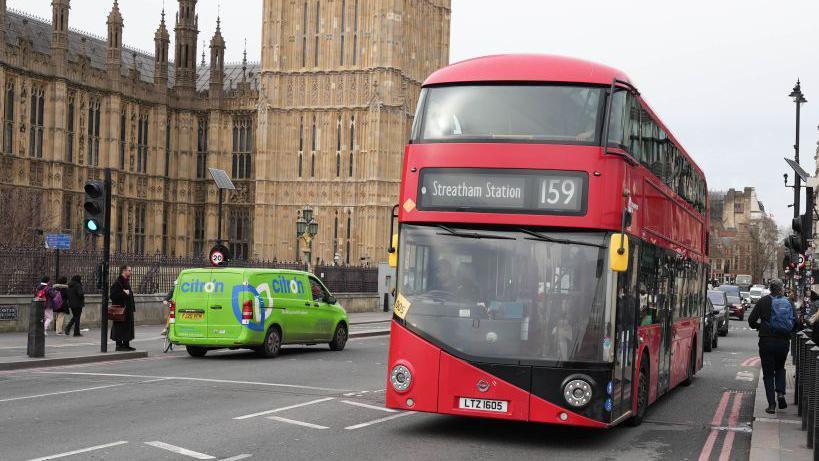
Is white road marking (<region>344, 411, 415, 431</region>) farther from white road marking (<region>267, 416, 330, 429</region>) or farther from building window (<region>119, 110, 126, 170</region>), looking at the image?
building window (<region>119, 110, 126, 170</region>)

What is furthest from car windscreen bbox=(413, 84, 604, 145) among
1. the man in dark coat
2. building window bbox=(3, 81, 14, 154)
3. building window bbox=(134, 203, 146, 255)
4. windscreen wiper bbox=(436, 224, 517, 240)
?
building window bbox=(134, 203, 146, 255)

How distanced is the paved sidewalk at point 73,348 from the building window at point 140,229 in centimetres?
3874

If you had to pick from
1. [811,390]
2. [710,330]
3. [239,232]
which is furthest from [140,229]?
[811,390]

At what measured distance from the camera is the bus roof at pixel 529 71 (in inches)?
443

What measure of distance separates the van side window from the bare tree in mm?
123240

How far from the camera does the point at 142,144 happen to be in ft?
→ 227

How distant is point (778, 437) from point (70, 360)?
40.4 feet

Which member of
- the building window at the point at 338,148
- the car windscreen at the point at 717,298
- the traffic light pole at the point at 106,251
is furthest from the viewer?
the building window at the point at 338,148

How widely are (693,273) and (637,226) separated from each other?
670cm

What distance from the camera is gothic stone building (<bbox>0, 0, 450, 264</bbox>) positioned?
213 feet

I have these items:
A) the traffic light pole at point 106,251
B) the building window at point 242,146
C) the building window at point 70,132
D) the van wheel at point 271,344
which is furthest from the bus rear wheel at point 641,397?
the building window at point 242,146

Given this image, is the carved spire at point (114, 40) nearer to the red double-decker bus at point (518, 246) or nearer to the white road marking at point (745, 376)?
the white road marking at point (745, 376)

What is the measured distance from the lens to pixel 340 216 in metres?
68.2

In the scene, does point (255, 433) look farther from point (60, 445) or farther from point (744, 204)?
point (744, 204)
